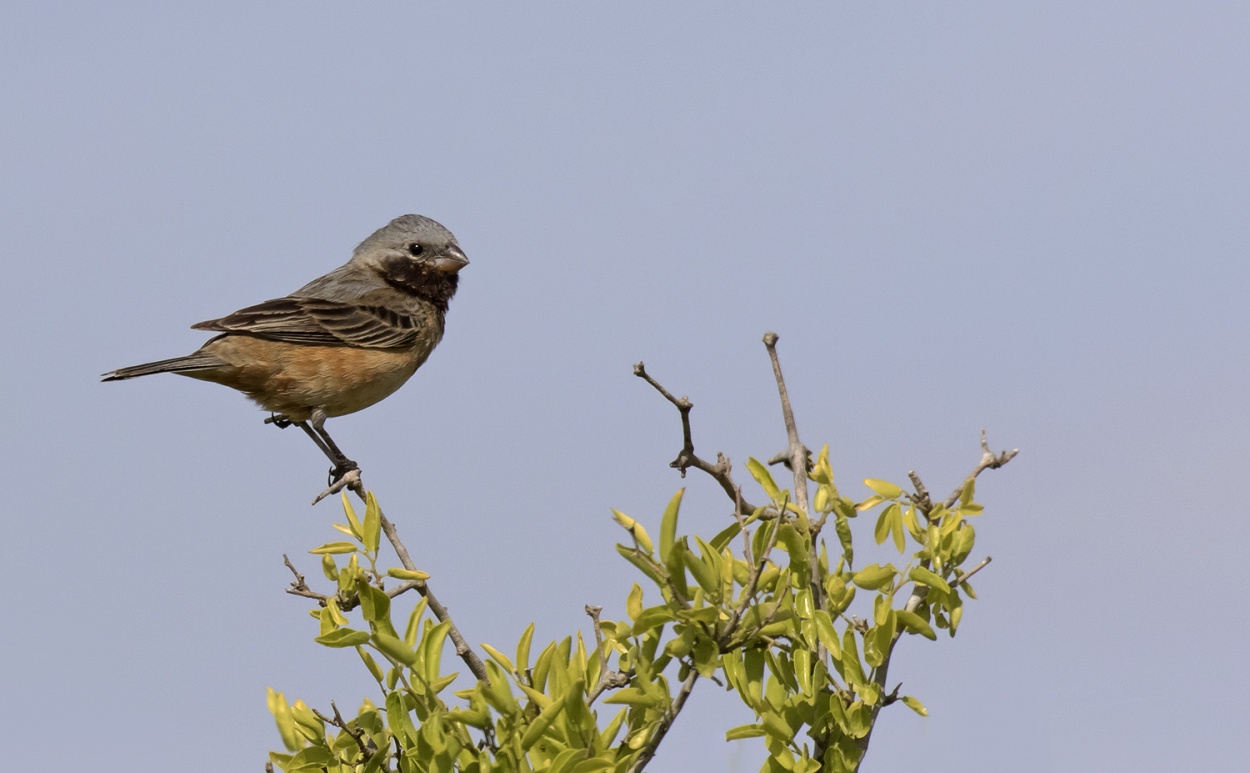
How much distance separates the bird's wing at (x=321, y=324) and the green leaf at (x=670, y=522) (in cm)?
528

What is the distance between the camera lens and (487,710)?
326 cm

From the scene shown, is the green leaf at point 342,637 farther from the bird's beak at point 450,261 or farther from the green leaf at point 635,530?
the bird's beak at point 450,261

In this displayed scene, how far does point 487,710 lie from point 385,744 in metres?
0.36

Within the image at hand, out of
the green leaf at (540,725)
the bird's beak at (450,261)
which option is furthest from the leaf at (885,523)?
the bird's beak at (450,261)

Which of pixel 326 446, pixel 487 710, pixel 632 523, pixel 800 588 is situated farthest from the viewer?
pixel 326 446

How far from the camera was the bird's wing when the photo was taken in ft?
25.5

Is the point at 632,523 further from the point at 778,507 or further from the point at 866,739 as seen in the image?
the point at 866,739

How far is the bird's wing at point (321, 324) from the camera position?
779 centimetres

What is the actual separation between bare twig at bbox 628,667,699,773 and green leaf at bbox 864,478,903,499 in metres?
0.72

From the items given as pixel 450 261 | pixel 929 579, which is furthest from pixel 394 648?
pixel 450 261

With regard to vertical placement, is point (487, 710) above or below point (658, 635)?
below

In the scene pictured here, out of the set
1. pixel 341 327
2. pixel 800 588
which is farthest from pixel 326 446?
pixel 800 588

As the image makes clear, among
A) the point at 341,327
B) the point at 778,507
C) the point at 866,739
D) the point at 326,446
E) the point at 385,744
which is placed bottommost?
the point at 385,744

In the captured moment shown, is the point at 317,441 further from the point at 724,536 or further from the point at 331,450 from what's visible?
the point at 724,536
